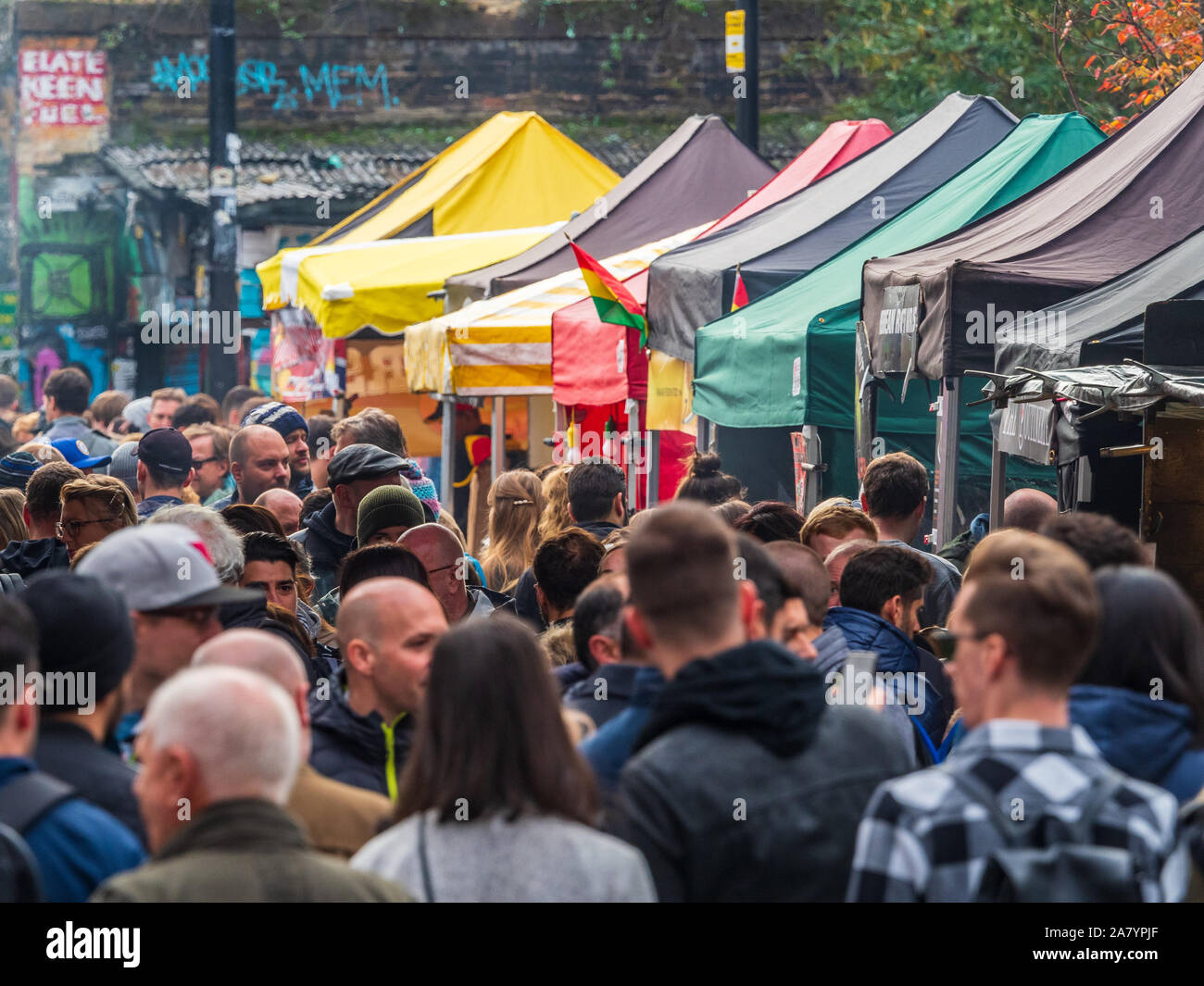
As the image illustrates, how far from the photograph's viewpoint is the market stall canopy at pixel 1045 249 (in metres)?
7.19

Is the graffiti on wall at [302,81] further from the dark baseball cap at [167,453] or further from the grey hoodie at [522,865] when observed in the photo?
the grey hoodie at [522,865]

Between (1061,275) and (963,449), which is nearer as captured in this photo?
(1061,275)

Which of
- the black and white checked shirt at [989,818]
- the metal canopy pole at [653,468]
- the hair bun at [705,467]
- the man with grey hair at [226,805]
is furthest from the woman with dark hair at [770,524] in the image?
the metal canopy pole at [653,468]

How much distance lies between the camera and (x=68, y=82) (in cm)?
2748

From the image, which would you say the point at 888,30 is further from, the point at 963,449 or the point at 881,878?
the point at 881,878

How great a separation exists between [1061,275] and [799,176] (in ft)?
18.6

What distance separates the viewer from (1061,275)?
7242mm

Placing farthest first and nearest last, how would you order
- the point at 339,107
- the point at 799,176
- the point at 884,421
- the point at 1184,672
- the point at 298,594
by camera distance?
the point at 339,107, the point at 799,176, the point at 884,421, the point at 298,594, the point at 1184,672

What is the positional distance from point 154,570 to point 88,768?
2.63 feet

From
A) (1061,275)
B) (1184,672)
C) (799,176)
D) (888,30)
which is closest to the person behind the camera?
(1184,672)

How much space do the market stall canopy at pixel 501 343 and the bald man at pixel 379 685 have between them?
719 cm

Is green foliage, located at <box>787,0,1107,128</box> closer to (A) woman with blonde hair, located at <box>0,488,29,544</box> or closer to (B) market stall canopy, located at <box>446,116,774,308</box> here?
(B) market stall canopy, located at <box>446,116,774,308</box>
